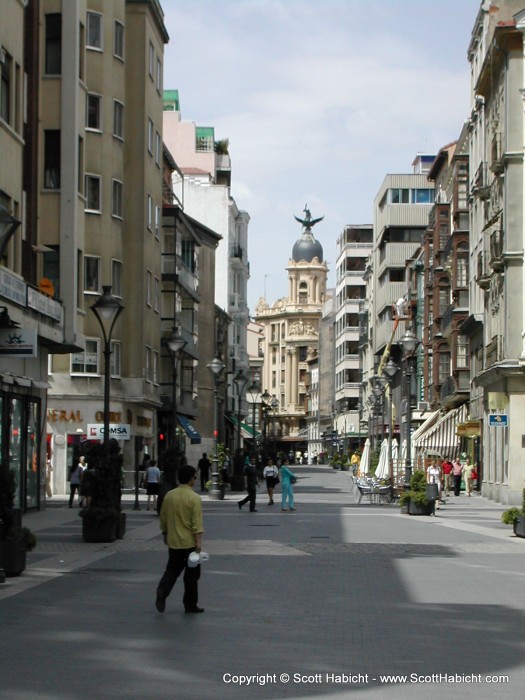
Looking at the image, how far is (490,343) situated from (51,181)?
18.1 m

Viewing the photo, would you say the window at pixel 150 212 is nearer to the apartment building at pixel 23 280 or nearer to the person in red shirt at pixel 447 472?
the person in red shirt at pixel 447 472

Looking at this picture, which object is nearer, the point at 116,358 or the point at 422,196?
the point at 116,358

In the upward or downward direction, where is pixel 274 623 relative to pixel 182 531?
downward

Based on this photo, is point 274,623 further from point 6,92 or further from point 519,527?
point 6,92

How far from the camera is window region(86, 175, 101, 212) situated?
53.6 meters

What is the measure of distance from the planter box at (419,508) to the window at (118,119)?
74.8ft

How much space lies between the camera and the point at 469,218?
66875mm

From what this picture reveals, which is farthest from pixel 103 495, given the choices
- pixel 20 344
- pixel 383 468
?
pixel 383 468

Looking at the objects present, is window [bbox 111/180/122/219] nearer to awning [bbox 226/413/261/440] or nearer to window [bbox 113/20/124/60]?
window [bbox 113/20/124/60]

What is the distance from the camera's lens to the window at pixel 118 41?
181 feet

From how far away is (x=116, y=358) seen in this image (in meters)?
56.2

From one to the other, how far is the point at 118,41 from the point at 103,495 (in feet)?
107

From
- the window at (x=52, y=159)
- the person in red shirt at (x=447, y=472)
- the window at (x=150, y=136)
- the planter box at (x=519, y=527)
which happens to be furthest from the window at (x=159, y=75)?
the planter box at (x=519, y=527)

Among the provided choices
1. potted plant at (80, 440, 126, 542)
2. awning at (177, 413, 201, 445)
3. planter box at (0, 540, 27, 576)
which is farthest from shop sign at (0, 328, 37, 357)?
awning at (177, 413, 201, 445)
